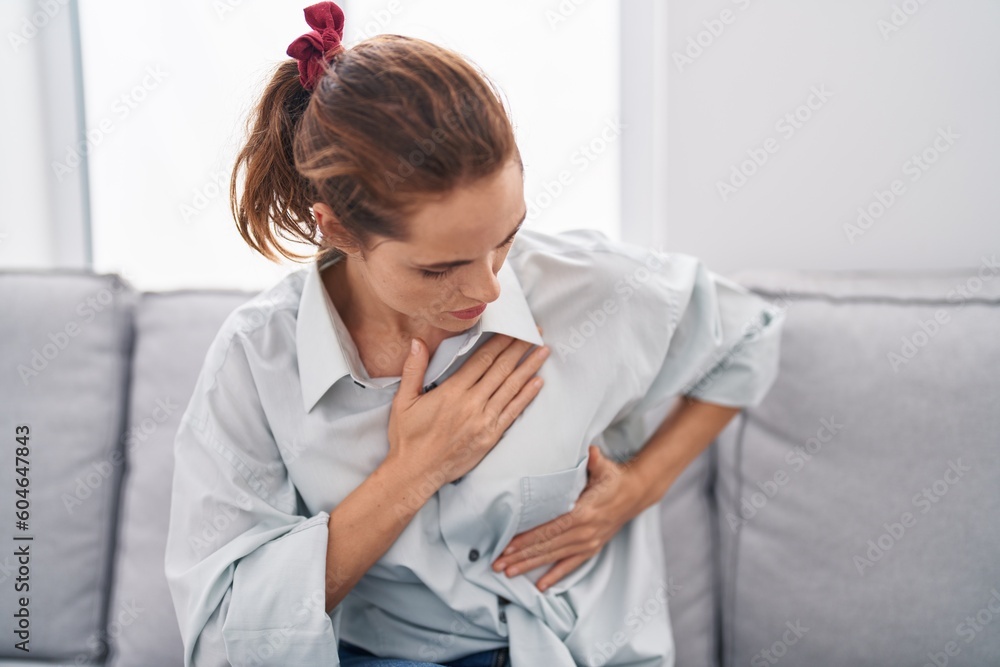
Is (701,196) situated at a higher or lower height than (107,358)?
higher

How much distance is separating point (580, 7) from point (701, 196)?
Answer: 1.49 ft

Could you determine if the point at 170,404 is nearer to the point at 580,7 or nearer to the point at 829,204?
the point at 580,7

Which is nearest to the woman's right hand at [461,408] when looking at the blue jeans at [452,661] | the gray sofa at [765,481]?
the blue jeans at [452,661]

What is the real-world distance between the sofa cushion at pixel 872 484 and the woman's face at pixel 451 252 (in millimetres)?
581

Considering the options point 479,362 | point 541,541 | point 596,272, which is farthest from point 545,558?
point 596,272

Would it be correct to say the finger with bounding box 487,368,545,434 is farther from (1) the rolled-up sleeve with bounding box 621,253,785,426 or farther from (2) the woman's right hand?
(1) the rolled-up sleeve with bounding box 621,253,785,426

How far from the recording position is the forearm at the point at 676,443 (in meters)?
1.08

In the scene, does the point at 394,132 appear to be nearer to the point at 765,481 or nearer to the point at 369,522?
the point at 369,522

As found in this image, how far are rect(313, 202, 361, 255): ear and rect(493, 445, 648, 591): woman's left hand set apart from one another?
1.35 ft

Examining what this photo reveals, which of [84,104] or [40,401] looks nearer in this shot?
[40,401]

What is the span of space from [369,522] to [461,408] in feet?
0.57

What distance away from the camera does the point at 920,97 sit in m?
1.32

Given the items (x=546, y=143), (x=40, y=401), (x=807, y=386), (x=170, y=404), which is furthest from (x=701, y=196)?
(x=40, y=401)

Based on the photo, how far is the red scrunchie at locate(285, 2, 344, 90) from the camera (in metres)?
0.85
